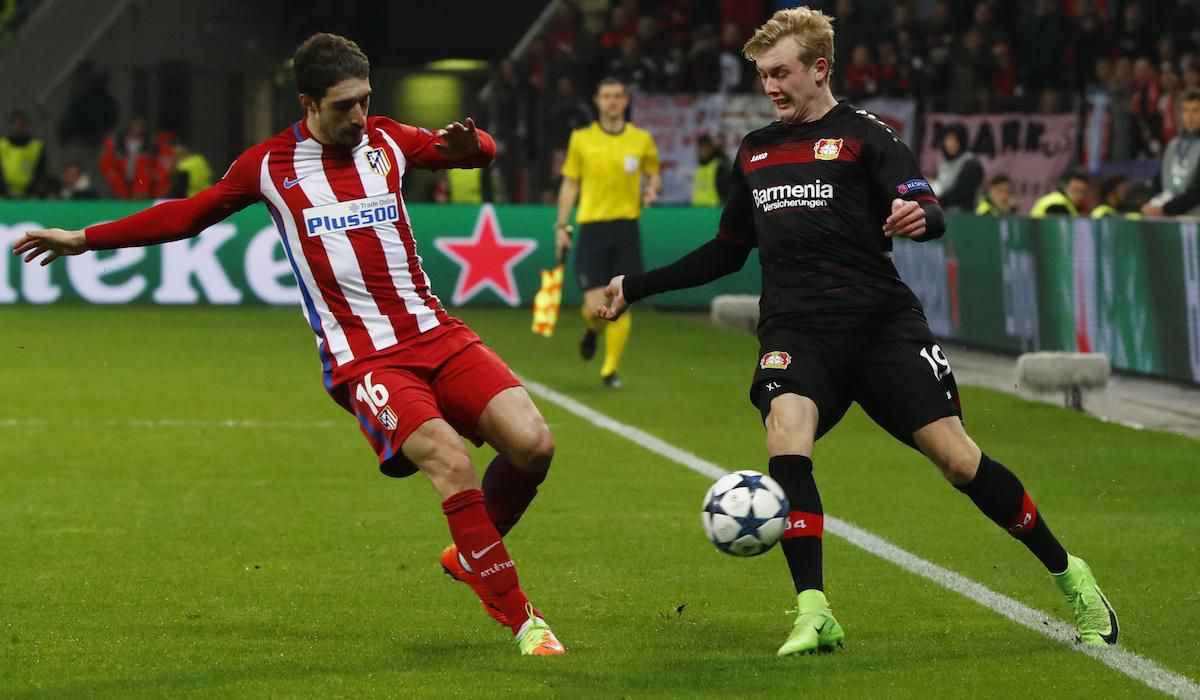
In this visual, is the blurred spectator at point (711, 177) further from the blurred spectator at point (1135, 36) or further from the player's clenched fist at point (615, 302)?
the player's clenched fist at point (615, 302)

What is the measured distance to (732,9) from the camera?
95.5 feet

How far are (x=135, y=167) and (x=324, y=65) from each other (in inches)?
797

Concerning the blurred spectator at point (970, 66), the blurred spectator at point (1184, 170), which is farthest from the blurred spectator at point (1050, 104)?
the blurred spectator at point (1184, 170)

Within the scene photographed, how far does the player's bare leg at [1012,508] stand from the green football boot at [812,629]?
56 cm

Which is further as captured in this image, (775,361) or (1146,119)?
(1146,119)

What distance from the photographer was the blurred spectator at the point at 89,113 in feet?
90.4

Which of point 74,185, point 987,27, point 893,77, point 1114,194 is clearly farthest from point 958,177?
point 74,185

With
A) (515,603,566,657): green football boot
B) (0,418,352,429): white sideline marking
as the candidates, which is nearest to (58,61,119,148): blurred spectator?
(0,418,352,429): white sideline marking

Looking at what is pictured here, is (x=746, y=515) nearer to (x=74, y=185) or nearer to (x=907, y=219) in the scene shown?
(x=907, y=219)

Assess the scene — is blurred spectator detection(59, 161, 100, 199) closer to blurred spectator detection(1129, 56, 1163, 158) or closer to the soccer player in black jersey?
blurred spectator detection(1129, 56, 1163, 158)

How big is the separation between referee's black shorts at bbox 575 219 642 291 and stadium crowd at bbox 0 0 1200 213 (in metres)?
9.08

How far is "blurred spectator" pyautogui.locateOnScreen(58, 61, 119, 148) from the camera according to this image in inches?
1085

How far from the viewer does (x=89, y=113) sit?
2758 centimetres

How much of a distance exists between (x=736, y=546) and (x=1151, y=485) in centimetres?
458
